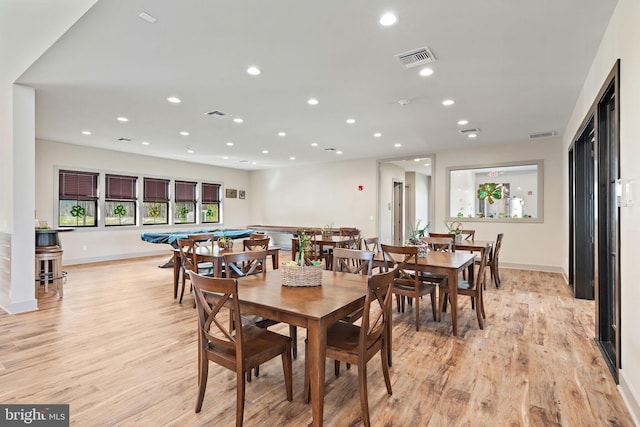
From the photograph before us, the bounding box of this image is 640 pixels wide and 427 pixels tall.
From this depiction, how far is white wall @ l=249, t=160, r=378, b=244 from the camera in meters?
9.29

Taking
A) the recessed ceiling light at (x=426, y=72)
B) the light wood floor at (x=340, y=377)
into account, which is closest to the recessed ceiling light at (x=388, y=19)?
the recessed ceiling light at (x=426, y=72)

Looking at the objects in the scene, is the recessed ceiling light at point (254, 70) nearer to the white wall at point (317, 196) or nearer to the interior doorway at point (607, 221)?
the interior doorway at point (607, 221)

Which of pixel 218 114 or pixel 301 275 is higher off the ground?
pixel 218 114

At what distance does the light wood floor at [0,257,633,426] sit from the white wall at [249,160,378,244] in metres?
→ 5.43

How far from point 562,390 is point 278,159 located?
8.14m

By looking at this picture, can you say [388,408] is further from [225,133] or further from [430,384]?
[225,133]

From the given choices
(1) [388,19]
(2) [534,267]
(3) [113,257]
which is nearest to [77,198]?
(3) [113,257]

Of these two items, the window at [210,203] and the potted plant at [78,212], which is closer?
the potted plant at [78,212]

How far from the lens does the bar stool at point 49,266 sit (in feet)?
15.5

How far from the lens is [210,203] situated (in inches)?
424

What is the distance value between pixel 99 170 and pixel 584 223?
9.77 meters

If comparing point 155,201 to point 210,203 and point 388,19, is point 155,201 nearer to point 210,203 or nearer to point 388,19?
point 210,203

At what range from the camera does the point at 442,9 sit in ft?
8.25

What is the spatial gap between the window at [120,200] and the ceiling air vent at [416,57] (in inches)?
311
